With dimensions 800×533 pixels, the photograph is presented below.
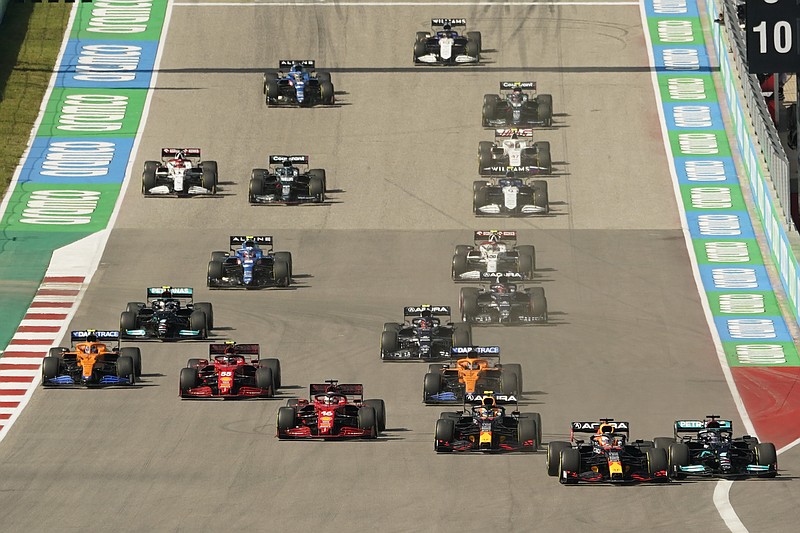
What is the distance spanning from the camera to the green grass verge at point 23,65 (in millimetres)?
72250

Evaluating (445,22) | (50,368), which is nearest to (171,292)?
(50,368)

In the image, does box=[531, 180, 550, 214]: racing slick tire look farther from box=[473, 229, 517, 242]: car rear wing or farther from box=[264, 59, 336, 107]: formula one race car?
box=[264, 59, 336, 107]: formula one race car

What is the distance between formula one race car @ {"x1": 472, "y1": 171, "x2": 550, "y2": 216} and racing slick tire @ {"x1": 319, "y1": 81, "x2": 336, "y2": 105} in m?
10.7

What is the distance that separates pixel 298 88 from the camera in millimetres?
73812

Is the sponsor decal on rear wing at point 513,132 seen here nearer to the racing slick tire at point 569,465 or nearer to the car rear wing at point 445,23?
the car rear wing at point 445,23

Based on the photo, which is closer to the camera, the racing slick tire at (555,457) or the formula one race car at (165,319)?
the racing slick tire at (555,457)

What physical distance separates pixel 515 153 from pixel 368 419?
23.2 m

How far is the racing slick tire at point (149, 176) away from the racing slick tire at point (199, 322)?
1341 cm

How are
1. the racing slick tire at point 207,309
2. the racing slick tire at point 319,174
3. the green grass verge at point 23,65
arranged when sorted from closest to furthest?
the racing slick tire at point 207,309 → the racing slick tire at point 319,174 → the green grass verge at point 23,65

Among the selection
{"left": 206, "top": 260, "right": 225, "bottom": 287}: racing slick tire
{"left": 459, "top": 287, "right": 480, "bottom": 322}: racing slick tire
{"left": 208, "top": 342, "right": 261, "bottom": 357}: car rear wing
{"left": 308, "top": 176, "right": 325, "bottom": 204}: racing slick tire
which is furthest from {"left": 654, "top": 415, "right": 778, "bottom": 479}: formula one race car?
{"left": 308, "top": 176, "right": 325, "bottom": 204}: racing slick tire

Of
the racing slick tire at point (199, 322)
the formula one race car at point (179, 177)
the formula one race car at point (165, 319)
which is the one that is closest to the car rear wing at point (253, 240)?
the formula one race car at point (165, 319)

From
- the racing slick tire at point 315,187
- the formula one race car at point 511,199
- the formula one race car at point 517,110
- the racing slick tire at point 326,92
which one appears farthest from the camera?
the racing slick tire at point 326,92

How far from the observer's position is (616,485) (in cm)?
4203

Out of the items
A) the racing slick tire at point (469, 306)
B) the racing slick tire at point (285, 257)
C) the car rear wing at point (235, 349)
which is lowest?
the car rear wing at point (235, 349)
